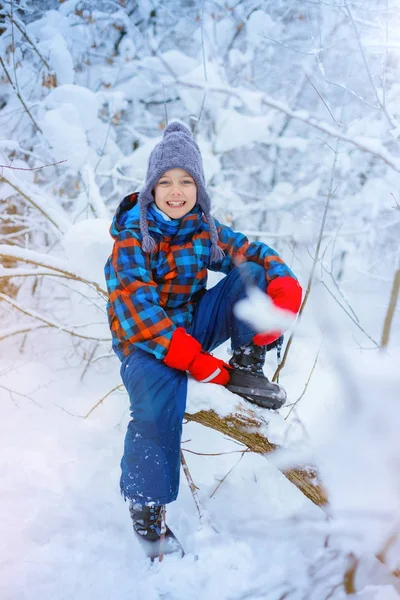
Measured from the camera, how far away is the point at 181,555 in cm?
167

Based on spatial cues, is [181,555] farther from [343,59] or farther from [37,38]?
[343,59]

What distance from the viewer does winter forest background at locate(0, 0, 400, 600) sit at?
1231mm

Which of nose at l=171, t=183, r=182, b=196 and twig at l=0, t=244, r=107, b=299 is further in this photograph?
twig at l=0, t=244, r=107, b=299

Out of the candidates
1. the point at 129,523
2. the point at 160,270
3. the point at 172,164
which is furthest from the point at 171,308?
the point at 129,523

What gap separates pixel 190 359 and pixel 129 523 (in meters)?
0.93

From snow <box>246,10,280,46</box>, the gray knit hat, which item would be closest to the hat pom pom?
the gray knit hat

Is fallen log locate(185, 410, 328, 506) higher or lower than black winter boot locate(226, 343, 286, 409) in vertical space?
lower

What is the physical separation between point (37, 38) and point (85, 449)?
13.0 feet

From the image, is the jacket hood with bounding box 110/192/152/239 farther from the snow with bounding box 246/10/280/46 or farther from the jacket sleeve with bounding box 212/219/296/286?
the snow with bounding box 246/10/280/46

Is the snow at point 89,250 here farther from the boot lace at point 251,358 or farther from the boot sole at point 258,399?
the boot sole at point 258,399

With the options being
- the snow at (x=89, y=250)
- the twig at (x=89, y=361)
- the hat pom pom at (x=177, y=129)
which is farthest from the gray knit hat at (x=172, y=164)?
the twig at (x=89, y=361)

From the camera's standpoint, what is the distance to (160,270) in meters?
1.80

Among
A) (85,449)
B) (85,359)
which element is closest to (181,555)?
(85,449)

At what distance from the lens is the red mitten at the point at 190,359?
1.52 metres
